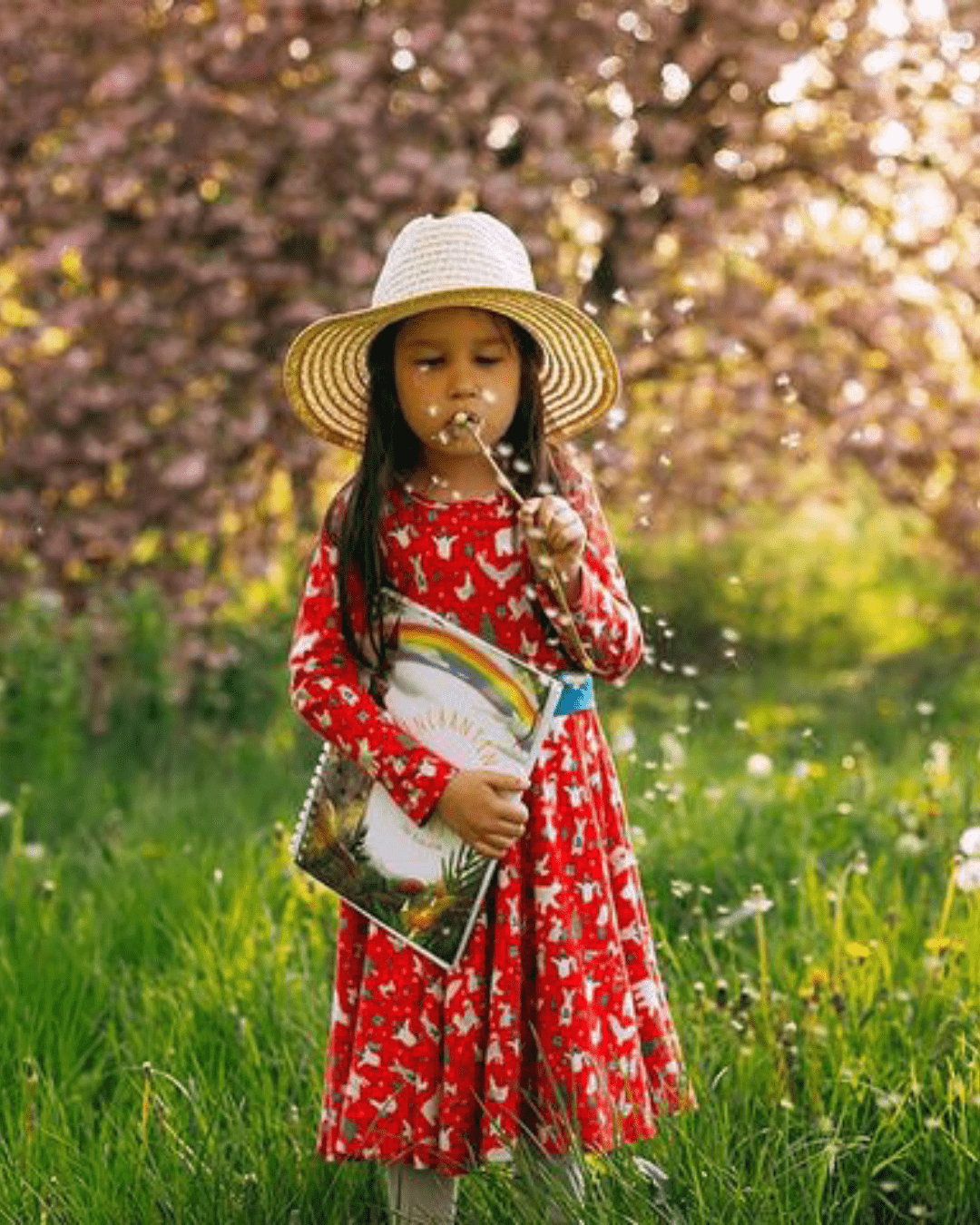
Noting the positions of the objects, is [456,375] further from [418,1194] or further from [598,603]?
[418,1194]

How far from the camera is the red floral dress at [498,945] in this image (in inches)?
98.1

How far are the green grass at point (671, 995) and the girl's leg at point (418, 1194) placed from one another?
1.9 inches

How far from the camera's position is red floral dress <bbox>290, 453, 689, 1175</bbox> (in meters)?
2.49

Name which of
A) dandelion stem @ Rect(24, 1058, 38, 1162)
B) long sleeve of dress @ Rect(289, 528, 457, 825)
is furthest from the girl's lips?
dandelion stem @ Rect(24, 1058, 38, 1162)

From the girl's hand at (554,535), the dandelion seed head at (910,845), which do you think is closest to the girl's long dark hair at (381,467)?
the girl's hand at (554,535)

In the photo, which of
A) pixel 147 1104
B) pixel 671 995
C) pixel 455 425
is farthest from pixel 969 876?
pixel 147 1104

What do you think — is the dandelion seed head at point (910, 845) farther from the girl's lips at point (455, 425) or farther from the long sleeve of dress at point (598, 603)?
the girl's lips at point (455, 425)

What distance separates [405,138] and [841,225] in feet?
5.19

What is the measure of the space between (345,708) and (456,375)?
418 mm

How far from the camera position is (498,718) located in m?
2.50

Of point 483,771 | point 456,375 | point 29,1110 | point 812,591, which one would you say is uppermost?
point 812,591

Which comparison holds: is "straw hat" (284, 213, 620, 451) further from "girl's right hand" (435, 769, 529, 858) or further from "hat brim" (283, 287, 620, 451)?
"girl's right hand" (435, 769, 529, 858)

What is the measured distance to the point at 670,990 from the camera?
3.19m

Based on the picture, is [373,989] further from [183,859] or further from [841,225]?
[841,225]
